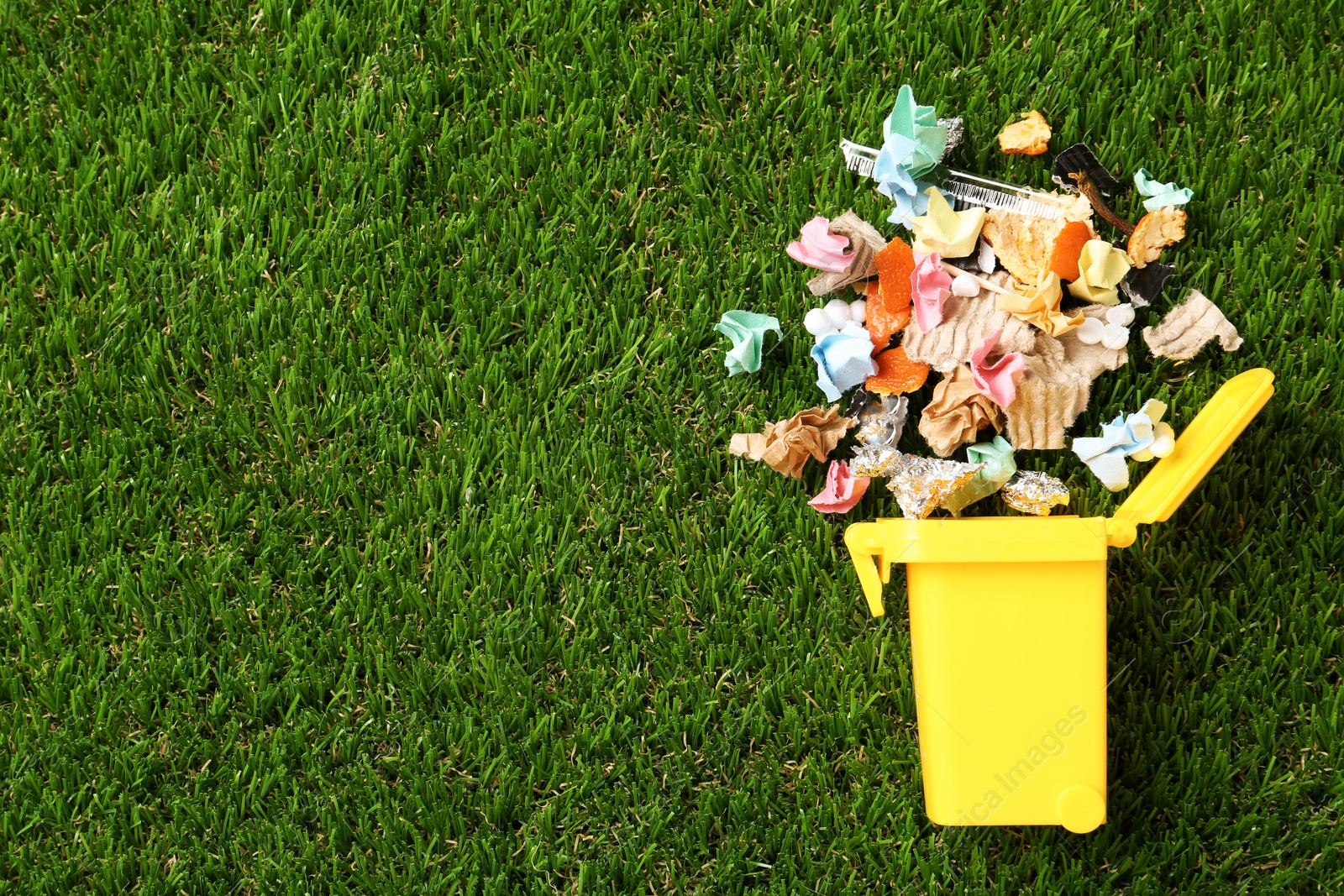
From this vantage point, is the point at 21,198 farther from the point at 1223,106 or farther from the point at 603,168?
the point at 1223,106

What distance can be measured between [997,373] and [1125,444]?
0.77ft

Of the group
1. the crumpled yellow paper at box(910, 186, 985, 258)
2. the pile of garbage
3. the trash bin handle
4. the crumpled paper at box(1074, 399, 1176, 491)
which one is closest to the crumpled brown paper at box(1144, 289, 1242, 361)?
the pile of garbage

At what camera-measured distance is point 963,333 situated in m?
1.70

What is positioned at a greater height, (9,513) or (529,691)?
(9,513)

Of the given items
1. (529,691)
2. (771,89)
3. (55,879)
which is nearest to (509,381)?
(529,691)

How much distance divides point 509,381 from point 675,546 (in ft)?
1.36

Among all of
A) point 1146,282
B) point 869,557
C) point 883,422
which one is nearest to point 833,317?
point 883,422

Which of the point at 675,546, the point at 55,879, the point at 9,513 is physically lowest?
the point at 55,879

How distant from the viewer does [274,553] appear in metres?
1.77

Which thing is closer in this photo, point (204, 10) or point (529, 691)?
point (529, 691)

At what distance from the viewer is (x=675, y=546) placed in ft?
5.73

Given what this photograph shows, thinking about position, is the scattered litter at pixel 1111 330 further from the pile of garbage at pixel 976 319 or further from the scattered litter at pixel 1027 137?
the scattered litter at pixel 1027 137

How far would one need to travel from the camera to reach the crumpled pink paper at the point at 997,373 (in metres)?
1.65

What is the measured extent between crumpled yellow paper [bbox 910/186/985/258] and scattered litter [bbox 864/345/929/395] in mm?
182
